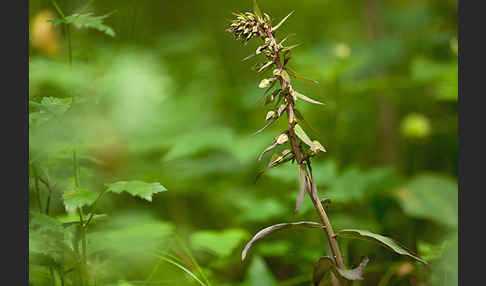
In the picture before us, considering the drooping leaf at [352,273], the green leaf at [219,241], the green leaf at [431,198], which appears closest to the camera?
the drooping leaf at [352,273]

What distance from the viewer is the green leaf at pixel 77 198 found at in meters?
1.04

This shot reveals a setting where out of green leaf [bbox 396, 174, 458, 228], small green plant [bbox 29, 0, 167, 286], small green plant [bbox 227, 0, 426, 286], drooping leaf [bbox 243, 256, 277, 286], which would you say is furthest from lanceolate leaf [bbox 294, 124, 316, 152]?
green leaf [bbox 396, 174, 458, 228]

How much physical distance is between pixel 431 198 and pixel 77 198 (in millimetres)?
1832

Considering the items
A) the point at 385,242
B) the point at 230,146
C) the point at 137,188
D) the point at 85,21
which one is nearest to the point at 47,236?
the point at 137,188

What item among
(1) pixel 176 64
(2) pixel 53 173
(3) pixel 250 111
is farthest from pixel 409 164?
(2) pixel 53 173

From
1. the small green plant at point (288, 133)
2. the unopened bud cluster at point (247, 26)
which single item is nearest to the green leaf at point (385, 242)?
the small green plant at point (288, 133)

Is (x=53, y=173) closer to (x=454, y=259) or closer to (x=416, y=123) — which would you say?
(x=454, y=259)

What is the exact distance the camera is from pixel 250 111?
3.44 m

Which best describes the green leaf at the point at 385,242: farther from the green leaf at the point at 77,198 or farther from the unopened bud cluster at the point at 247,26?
the green leaf at the point at 77,198

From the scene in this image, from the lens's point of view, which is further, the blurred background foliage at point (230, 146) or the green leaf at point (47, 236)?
the blurred background foliage at point (230, 146)

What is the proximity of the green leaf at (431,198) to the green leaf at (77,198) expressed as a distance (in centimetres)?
161

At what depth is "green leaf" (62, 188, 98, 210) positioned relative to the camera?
1040 millimetres

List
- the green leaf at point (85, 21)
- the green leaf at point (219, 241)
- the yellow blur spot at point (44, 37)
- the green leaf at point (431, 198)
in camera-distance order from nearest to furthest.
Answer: the green leaf at point (85, 21), the green leaf at point (219, 241), the green leaf at point (431, 198), the yellow blur spot at point (44, 37)

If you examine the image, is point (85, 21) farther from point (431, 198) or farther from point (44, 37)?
point (431, 198)
